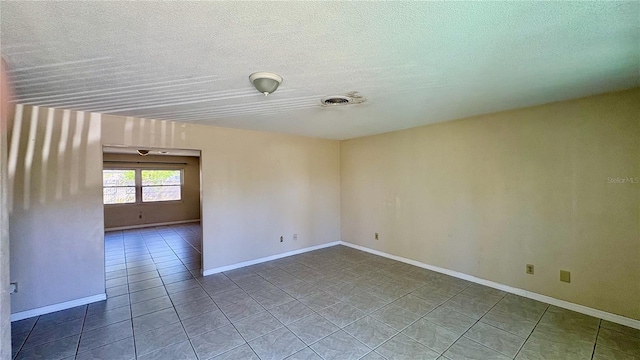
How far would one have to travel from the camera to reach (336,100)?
2.60m

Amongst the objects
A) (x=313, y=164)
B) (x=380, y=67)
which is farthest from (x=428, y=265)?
(x=380, y=67)

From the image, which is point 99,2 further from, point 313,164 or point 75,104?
point 313,164

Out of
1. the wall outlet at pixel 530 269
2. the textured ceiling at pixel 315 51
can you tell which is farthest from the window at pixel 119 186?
the wall outlet at pixel 530 269

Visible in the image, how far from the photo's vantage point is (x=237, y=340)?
2.26 meters

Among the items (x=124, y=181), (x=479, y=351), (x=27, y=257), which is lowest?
(x=479, y=351)

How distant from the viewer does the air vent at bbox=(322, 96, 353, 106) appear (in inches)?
99.4

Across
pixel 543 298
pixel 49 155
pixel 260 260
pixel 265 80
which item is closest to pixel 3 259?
pixel 49 155

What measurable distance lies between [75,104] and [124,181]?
19.5 feet

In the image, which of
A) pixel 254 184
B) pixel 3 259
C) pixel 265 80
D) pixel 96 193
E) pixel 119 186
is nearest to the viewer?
pixel 3 259

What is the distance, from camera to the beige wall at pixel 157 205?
7270 mm

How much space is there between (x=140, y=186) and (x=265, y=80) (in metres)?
7.80

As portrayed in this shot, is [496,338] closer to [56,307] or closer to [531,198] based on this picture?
[531,198]

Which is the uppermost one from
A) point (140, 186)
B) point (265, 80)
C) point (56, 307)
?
point (265, 80)

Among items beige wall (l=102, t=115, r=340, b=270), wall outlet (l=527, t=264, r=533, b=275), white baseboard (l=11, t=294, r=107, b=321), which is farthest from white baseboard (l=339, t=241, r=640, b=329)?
white baseboard (l=11, t=294, r=107, b=321)
